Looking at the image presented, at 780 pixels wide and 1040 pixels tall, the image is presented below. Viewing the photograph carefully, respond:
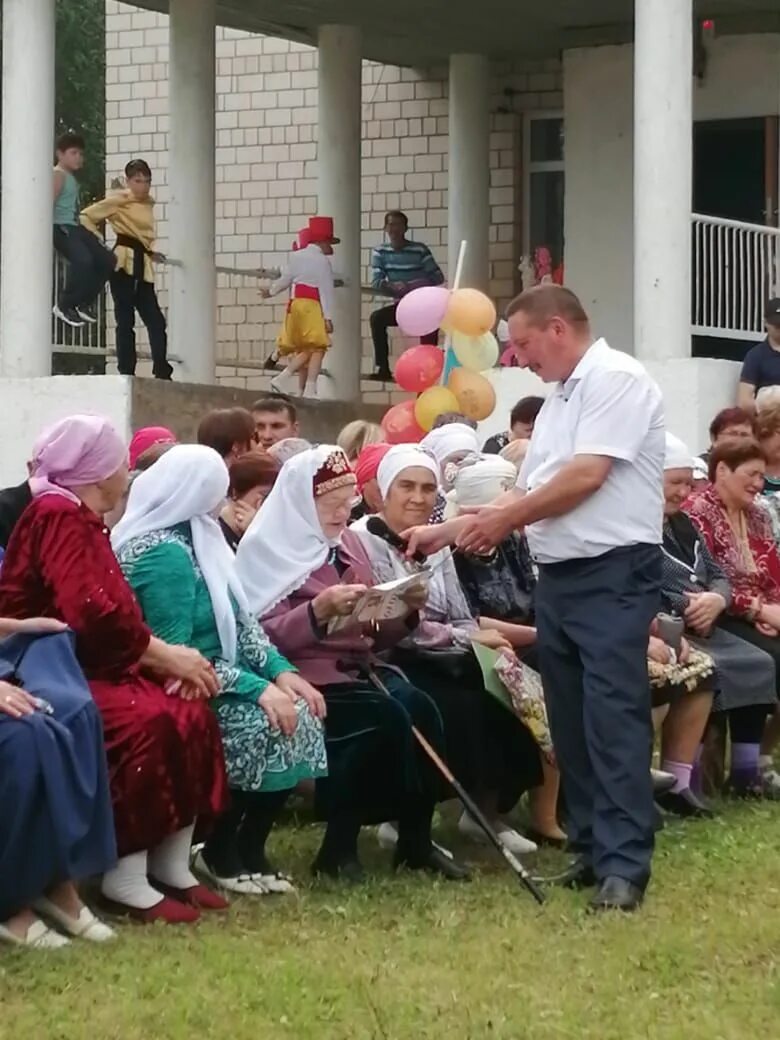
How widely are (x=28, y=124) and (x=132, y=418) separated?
199 centimetres

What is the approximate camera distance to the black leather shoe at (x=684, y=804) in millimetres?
7469

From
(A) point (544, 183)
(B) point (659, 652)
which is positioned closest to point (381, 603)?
(B) point (659, 652)

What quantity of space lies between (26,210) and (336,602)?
23.5 feet

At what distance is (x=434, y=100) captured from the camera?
1777 centimetres

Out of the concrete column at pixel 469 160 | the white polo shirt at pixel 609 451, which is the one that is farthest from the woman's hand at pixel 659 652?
the concrete column at pixel 469 160

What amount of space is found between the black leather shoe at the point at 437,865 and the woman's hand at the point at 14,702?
1.65 m

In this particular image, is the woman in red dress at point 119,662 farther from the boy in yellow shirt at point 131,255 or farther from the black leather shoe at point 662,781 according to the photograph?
the boy in yellow shirt at point 131,255

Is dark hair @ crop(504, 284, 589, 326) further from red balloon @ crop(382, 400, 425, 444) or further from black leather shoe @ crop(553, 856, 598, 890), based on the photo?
red balloon @ crop(382, 400, 425, 444)

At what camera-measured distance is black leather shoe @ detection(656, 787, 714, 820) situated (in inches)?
294

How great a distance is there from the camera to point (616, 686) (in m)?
5.81

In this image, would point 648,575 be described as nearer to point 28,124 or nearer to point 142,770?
point 142,770

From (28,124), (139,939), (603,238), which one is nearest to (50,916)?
(139,939)

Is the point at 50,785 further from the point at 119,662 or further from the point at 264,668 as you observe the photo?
the point at 264,668

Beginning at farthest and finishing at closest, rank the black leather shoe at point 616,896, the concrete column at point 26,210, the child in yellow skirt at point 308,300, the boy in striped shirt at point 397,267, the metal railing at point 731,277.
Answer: the boy in striped shirt at point 397,267
the child in yellow skirt at point 308,300
the metal railing at point 731,277
the concrete column at point 26,210
the black leather shoe at point 616,896
